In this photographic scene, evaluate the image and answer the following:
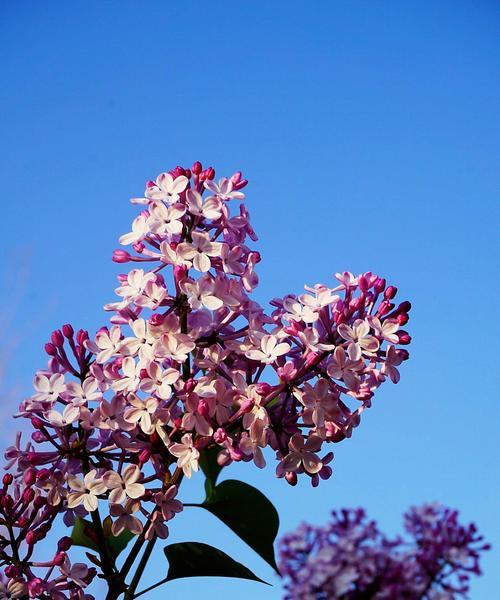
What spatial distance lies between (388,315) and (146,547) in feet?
1.59

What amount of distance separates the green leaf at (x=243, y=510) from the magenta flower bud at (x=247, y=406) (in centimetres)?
23

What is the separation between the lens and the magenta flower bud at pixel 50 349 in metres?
1.39

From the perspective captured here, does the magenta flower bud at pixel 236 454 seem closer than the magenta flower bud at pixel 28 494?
Yes

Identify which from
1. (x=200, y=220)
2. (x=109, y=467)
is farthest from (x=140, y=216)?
(x=109, y=467)

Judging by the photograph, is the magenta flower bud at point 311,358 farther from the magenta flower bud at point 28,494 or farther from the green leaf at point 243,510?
the magenta flower bud at point 28,494

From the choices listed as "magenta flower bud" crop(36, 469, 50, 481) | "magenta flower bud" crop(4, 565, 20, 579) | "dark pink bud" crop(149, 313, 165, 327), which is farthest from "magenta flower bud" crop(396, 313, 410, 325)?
"magenta flower bud" crop(4, 565, 20, 579)

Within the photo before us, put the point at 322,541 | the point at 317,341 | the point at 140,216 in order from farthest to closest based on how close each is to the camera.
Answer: the point at 140,216 → the point at 317,341 → the point at 322,541

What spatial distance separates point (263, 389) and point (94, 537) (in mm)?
363

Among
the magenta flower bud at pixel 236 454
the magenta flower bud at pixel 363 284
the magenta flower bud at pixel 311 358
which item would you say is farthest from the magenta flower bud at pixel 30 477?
the magenta flower bud at pixel 363 284

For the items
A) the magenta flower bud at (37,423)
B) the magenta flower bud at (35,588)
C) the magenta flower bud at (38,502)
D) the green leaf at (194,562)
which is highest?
the magenta flower bud at (37,423)

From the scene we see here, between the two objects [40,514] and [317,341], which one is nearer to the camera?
[317,341]

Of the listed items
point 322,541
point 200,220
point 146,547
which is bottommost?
point 322,541

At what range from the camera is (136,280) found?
1.31 meters

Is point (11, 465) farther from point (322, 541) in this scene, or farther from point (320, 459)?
point (322, 541)
